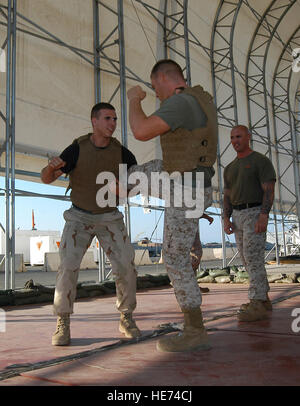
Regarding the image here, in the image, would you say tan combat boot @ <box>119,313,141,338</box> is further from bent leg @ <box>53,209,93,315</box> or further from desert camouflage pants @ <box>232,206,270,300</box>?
desert camouflage pants @ <box>232,206,270,300</box>

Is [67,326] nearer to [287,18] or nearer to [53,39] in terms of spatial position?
[53,39]

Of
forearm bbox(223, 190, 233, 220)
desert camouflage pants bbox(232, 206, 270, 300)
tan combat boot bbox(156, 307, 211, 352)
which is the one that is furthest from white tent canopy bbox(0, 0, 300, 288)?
tan combat boot bbox(156, 307, 211, 352)

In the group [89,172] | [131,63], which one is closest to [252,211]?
[89,172]

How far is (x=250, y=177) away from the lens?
3.03 meters

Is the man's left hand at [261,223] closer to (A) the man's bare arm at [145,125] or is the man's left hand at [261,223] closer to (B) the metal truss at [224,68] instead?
(A) the man's bare arm at [145,125]

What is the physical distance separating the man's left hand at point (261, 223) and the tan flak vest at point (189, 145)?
1.02m

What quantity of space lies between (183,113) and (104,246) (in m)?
0.95

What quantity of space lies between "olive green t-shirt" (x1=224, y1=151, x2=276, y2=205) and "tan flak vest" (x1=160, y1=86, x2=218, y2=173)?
113cm

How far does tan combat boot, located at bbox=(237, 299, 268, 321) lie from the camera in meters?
2.71

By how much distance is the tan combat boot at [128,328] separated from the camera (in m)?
2.28

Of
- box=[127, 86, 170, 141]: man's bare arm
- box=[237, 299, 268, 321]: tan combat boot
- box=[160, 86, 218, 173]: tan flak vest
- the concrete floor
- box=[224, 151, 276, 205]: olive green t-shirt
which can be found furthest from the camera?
box=[224, 151, 276, 205]: olive green t-shirt

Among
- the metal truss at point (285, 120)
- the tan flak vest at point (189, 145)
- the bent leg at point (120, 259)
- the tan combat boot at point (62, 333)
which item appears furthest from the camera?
the metal truss at point (285, 120)

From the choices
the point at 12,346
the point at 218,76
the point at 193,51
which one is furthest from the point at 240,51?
the point at 12,346

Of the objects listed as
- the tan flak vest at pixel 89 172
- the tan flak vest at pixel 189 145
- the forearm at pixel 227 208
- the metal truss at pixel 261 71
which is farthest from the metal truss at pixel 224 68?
the tan flak vest at pixel 189 145
